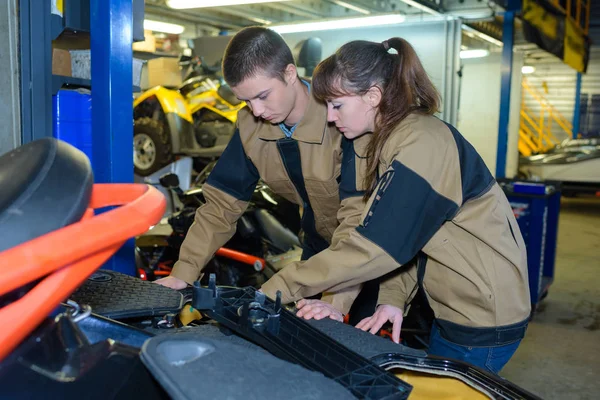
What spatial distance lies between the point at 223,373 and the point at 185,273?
4.01 feet

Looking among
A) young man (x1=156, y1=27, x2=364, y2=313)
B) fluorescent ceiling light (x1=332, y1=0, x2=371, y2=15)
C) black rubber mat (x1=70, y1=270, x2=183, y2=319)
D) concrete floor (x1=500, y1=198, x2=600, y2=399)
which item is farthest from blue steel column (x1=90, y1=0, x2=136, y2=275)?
fluorescent ceiling light (x1=332, y1=0, x2=371, y2=15)

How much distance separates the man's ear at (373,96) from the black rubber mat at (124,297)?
0.71 m

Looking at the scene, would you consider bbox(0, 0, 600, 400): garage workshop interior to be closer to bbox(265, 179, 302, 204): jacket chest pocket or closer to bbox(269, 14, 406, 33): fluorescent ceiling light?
bbox(265, 179, 302, 204): jacket chest pocket

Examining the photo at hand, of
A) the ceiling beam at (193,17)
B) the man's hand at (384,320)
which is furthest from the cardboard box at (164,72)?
the man's hand at (384,320)

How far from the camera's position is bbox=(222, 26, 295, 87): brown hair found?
1.81 metres

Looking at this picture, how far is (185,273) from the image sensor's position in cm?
194

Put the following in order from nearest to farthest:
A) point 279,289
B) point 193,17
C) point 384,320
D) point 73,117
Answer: point 279,289 < point 384,320 < point 73,117 < point 193,17

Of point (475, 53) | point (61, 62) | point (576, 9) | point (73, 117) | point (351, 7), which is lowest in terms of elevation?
point (73, 117)

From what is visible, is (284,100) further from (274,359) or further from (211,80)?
(211,80)

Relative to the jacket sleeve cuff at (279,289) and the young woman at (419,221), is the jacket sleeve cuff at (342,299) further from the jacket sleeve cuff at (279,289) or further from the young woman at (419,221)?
the jacket sleeve cuff at (279,289)

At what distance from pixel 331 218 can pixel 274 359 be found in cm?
132

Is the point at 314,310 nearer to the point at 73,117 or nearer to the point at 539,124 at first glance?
the point at 73,117

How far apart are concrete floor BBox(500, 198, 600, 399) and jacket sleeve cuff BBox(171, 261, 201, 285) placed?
2.19 meters

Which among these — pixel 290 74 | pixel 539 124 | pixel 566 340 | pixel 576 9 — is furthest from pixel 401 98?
pixel 539 124
